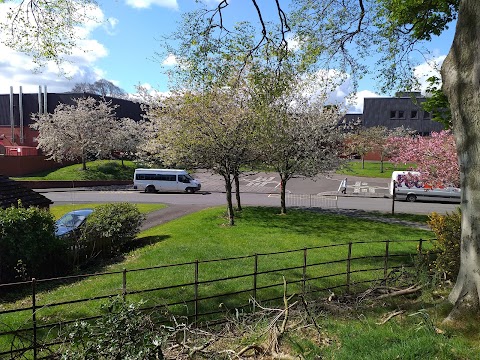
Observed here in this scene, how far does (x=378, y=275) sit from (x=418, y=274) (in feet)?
6.98

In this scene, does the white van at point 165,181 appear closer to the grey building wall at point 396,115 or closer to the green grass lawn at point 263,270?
the green grass lawn at point 263,270

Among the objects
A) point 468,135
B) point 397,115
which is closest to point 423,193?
point 468,135

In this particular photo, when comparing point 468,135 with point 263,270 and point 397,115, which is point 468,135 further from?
point 397,115

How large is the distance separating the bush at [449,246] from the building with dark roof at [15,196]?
43.5 ft

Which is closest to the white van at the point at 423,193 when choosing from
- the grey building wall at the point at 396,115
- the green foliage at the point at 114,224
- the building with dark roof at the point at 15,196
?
the green foliage at the point at 114,224

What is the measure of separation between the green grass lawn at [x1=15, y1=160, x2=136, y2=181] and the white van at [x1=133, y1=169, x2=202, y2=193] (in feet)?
24.4

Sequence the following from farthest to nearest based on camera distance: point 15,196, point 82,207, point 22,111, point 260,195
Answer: point 22,111, point 260,195, point 82,207, point 15,196

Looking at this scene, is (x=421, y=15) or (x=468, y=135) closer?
(x=468, y=135)

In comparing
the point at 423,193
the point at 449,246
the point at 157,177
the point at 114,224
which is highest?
the point at 449,246

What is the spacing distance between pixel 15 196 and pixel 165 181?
60.1ft

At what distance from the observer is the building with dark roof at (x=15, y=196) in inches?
556

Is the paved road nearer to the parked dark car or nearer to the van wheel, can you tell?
the van wheel

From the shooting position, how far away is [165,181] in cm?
3300

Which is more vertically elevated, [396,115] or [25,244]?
[396,115]
